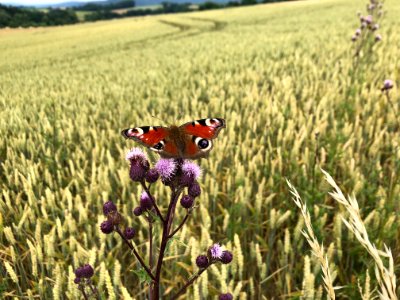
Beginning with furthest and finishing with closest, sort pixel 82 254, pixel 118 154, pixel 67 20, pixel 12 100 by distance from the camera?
pixel 67 20 → pixel 12 100 → pixel 118 154 → pixel 82 254

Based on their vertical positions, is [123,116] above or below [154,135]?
below

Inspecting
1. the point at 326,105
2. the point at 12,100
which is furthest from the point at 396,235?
the point at 12,100

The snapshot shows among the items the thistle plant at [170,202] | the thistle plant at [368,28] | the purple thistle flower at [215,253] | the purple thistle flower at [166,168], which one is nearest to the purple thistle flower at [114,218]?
the thistle plant at [170,202]

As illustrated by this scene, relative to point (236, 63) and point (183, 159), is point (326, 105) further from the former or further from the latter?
point (236, 63)

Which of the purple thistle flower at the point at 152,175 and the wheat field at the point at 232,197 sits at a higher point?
the purple thistle flower at the point at 152,175

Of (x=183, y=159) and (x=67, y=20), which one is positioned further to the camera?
(x=67, y=20)

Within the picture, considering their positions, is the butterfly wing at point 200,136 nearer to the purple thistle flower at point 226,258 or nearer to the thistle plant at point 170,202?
the thistle plant at point 170,202
